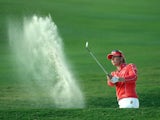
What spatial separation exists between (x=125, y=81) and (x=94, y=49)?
12259 millimetres

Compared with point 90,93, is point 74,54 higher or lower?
higher

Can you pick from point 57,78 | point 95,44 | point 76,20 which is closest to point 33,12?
point 76,20

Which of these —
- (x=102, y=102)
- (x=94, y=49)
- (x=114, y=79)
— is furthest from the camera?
(x=94, y=49)

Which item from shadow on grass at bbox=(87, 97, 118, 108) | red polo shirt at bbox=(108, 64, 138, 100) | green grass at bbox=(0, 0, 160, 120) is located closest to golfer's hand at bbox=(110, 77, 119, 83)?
red polo shirt at bbox=(108, 64, 138, 100)

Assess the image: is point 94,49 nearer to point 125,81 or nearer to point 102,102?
point 102,102

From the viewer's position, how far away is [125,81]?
10891mm

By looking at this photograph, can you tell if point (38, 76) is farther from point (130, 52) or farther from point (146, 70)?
point (130, 52)

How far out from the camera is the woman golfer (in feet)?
35.7

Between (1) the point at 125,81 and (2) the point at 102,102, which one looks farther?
(2) the point at 102,102

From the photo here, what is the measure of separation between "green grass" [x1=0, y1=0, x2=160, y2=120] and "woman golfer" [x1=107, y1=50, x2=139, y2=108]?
522 mm

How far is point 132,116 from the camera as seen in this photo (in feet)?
32.9

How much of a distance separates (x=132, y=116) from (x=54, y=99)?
5429 millimetres

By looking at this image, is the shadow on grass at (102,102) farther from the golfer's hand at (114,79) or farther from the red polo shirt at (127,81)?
the golfer's hand at (114,79)

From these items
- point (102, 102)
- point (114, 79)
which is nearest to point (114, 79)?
point (114, 79)
